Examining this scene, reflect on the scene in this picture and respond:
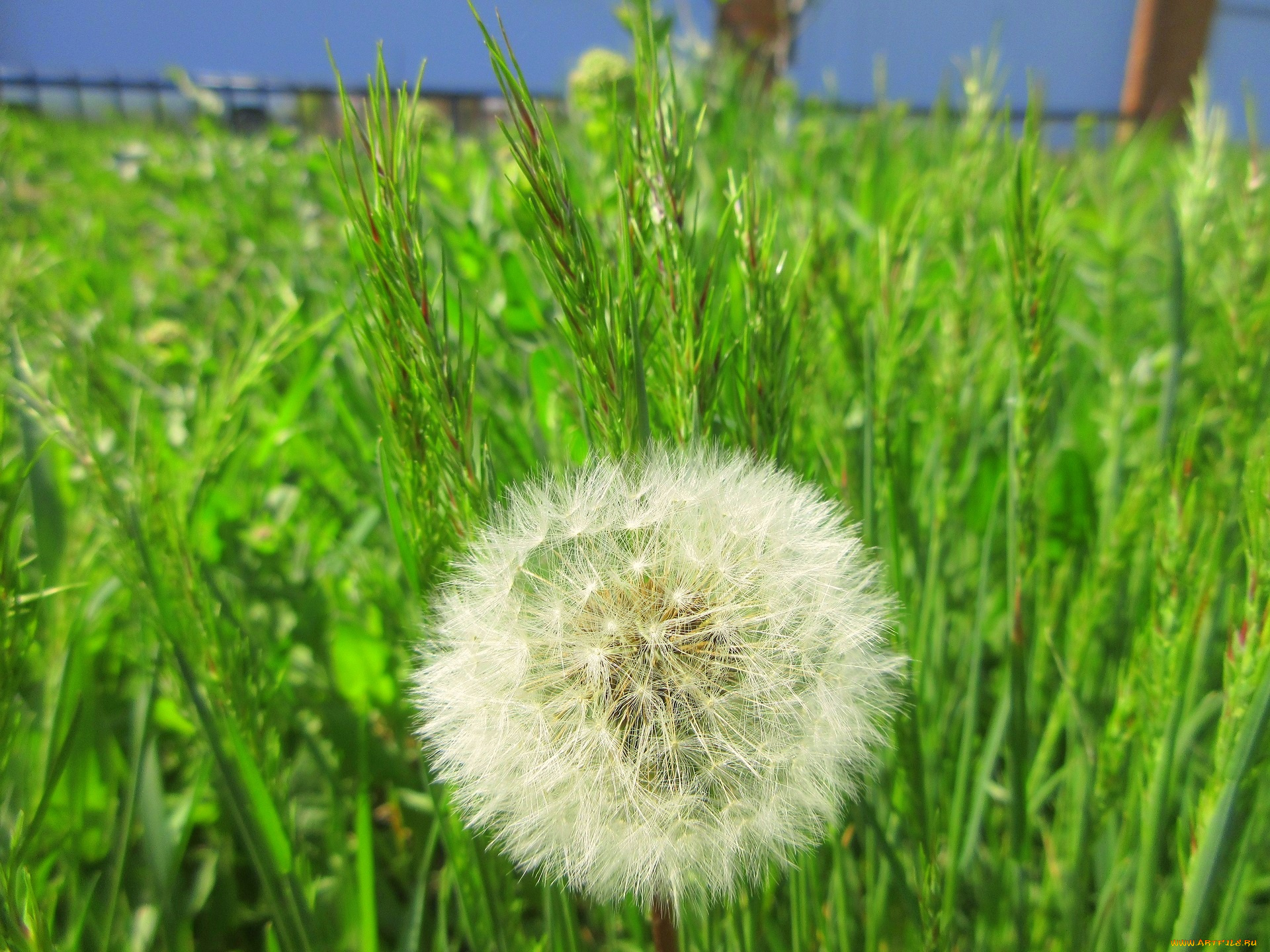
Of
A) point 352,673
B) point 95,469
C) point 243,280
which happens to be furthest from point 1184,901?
point 243,280

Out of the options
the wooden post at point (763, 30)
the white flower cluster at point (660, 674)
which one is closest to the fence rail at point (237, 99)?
the wooden post at point (763, 30)

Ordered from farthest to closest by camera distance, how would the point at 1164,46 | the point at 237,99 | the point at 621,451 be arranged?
the point at 1164,46
the point at 237,99
the point at 621,451

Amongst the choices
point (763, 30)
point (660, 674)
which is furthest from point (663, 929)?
point (763, 30)

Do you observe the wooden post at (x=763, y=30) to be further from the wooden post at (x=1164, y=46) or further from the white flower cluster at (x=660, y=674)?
the wooden post at (x=1164, y=46)

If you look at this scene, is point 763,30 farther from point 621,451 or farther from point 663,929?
point 663,929

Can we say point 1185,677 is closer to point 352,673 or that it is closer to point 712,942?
point 712,942

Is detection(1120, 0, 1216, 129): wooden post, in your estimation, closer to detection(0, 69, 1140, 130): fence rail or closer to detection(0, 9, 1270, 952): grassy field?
detection(0, 69, 1140, 130): fence rail
